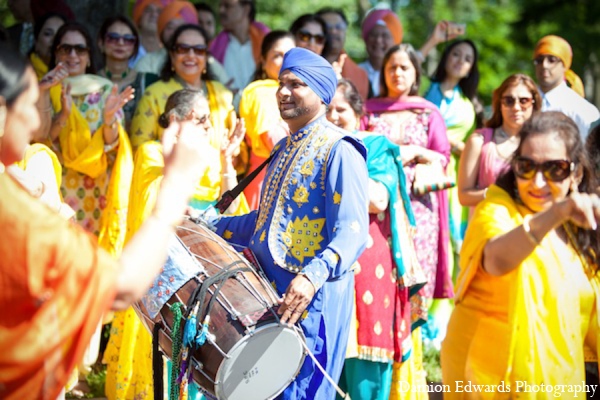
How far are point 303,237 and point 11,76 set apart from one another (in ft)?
5.47

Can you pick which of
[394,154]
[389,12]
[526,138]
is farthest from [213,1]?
[526,138]

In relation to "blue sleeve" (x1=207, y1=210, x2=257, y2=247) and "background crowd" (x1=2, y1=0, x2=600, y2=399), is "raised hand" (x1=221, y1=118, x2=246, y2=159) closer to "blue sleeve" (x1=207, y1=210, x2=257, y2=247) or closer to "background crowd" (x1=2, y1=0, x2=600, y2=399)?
"background crowd" (x1=2, y1=0, x2=600, y2=399)

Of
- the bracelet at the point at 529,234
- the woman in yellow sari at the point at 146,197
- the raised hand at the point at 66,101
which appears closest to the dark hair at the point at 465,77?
the woman in yellow sari at the point at 146,197

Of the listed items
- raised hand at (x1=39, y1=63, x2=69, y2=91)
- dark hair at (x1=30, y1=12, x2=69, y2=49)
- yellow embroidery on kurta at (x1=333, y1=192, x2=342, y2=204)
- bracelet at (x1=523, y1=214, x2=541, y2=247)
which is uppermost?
dark hair at (x1=30, y1=12, x2=69, y2=49)

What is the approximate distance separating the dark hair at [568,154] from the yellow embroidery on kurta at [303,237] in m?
0.90

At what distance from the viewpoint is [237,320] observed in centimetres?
332

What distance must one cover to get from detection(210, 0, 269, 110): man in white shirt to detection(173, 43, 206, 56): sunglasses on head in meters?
1.41

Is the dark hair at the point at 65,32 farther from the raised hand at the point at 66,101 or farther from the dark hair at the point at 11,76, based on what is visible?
the dark hair at the point at 11,76

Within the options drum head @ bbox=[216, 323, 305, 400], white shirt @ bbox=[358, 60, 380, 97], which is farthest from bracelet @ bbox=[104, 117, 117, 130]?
drum head @ bbox=[216, 323, 305, 400]

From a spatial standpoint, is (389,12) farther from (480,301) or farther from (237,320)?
(237,320)

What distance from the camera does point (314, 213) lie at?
12.1 ft

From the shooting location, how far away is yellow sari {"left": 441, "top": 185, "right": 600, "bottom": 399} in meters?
3.54

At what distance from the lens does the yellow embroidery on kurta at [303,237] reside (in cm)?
367

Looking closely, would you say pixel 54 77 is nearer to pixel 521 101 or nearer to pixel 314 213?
pixel 314 213
